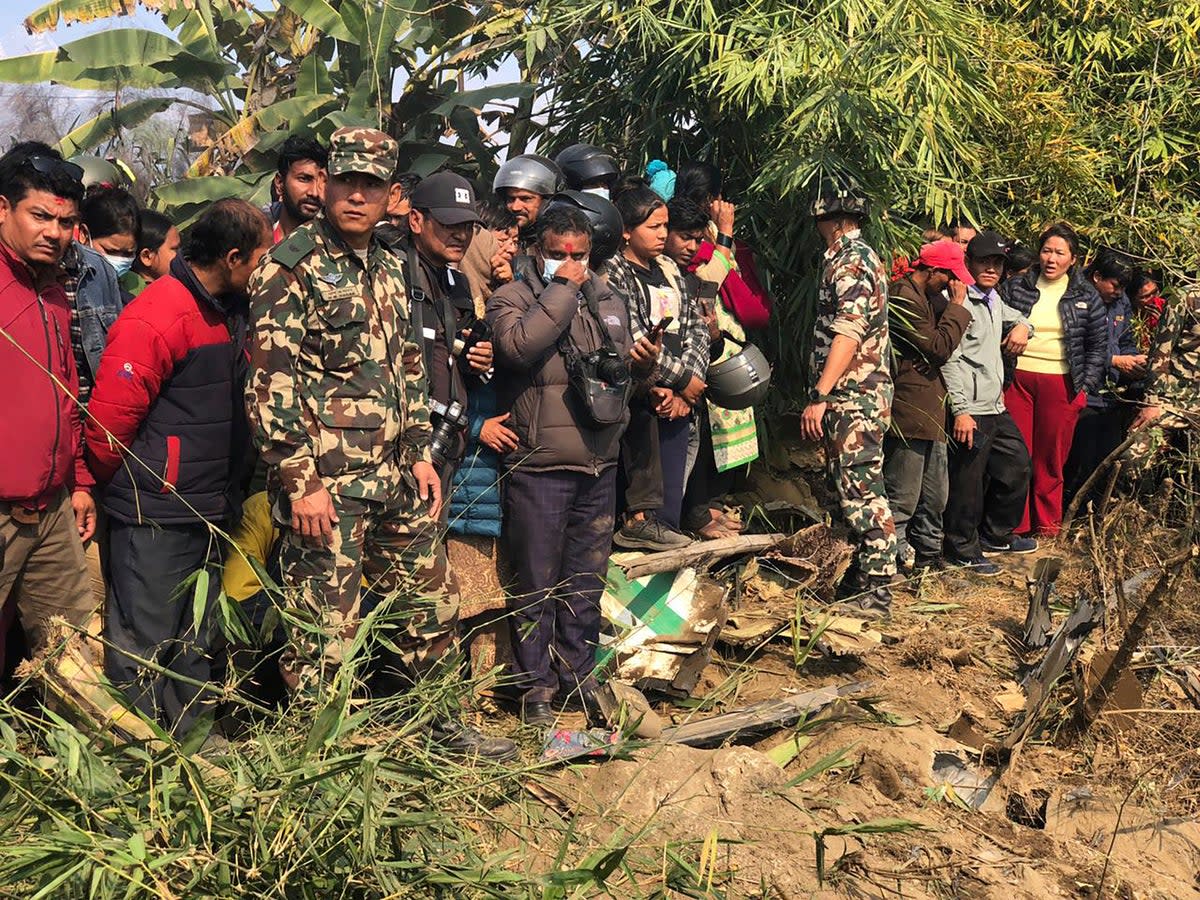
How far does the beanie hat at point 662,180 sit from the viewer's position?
20.1ft

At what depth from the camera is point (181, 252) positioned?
12.6 ft

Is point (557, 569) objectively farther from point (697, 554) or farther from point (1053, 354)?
point (1053, 354)

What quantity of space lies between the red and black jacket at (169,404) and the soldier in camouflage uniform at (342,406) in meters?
0.26

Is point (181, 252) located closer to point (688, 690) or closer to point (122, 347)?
point (122, 347)

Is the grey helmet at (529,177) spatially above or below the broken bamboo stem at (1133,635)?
above

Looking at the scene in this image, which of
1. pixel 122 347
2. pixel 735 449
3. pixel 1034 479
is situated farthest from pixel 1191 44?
pixel 122 347

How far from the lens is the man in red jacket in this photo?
3.43 metres

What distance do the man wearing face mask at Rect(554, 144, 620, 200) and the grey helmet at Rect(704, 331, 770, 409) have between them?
0.99 metres

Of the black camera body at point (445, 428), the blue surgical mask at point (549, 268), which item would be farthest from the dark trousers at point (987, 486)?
the black camera body at point (445, 428)

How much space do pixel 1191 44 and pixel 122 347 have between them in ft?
22.4

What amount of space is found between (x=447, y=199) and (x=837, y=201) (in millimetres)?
2151

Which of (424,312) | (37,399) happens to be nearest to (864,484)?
(424,312)

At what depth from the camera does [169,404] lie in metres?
3.80

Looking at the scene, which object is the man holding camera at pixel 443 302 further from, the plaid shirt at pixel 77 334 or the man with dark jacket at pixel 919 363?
the man with dark jacket at pixel 919 363
